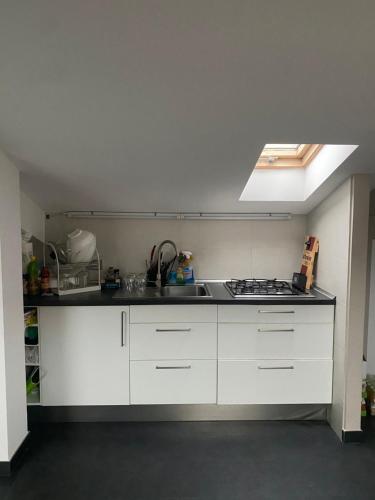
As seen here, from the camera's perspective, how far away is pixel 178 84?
111 centimetres

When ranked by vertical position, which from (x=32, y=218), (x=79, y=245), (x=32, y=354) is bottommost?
(x=32, y=354)

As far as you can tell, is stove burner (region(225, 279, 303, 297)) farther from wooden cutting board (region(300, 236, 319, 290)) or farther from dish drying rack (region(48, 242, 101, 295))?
dish drying rack (region(48, 242, 101, 295))

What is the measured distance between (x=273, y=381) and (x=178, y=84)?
1841 mm

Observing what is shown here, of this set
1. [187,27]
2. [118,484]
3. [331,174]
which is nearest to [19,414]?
[118,484]

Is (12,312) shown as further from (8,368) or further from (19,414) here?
(19,414)

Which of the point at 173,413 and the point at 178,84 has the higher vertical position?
the point at 178,84

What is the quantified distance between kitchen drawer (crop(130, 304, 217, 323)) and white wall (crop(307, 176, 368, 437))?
808 mm

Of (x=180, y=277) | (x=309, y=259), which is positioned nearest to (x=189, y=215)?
(x=180, y=277)

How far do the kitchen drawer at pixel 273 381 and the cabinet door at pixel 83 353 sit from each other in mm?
680

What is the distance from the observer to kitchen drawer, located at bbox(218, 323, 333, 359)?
1.95 m

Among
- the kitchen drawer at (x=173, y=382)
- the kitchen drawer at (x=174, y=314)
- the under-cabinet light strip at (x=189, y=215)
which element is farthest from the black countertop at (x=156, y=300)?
the under-cabinet light strip at (x=189, y=215)

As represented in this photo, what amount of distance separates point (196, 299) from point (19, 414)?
1.21 meters

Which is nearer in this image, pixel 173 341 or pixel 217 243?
pixel 173 341

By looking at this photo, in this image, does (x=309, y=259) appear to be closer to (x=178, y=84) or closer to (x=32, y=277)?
(x=178, y=84)
